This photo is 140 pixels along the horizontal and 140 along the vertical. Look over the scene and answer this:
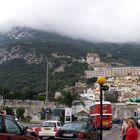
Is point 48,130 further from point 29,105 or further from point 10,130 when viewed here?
point 29,105

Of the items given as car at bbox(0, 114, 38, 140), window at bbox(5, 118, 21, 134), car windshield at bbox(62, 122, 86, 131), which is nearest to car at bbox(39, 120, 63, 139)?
car windshield at bbox(62, 122, 86, 131)

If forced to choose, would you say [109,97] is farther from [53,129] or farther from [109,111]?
[53,129]

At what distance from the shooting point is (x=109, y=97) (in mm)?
198750

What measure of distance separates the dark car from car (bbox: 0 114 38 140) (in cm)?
877

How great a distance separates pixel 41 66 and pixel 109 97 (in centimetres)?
2993

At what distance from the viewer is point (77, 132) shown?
999 inches

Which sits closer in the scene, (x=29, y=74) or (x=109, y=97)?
(x=29, y=74)

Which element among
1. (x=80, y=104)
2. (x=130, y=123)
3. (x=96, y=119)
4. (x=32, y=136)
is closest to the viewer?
(x=130, y=123)

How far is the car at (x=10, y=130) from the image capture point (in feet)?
48.5

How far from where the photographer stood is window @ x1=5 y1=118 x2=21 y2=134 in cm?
1517

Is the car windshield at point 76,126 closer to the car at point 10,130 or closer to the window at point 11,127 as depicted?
the car at point 10,130

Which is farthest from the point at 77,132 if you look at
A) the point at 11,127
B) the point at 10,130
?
the point at 10,130

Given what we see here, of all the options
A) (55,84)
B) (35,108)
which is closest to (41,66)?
(55,84)

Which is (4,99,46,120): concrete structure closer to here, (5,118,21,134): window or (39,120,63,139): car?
(39,120,63,139): car
